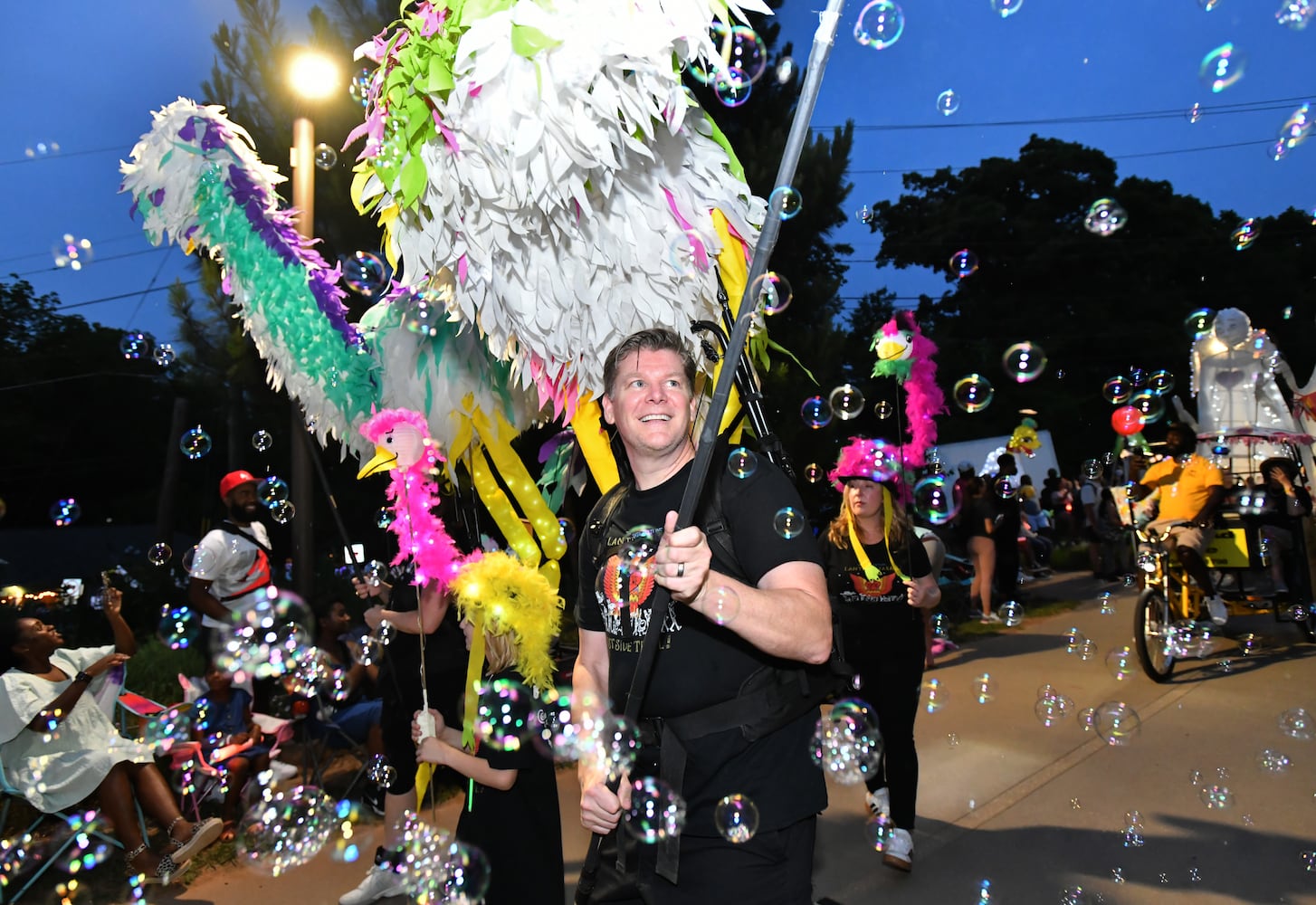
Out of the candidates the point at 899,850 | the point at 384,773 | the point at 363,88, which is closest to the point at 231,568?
the point at 384,773

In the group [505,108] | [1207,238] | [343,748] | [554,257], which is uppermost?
[1207,238]

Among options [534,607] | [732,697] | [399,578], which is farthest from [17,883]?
[732,697]

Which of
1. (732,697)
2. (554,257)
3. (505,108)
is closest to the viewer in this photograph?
(732,697)

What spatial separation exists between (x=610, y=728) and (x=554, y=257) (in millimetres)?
1109

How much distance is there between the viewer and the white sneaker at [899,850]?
338cm

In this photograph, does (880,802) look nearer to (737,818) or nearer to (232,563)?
(737,818)

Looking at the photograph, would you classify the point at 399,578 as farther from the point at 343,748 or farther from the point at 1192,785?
the point at 1192,785

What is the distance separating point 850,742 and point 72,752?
9.14 ft

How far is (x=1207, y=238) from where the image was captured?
1870 cm

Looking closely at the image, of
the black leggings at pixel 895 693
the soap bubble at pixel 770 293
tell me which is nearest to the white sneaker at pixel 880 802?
the black leggings at pixel 895 693

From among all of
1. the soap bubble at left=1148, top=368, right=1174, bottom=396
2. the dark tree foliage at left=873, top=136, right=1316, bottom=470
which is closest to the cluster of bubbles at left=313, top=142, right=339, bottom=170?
the soap bubble at left=1148, top=368, right=1174, bottom=396

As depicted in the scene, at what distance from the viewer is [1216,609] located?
6.45 m

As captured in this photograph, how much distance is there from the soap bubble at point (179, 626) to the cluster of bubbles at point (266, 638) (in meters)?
0.14

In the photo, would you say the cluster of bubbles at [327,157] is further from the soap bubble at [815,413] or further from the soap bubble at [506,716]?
the soap bubble at [506,716]
